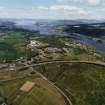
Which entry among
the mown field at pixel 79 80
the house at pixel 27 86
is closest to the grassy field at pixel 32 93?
the house at pixel 27 86

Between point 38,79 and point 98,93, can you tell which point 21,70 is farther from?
point 98,93

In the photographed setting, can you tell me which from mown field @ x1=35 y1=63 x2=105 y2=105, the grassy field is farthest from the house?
mown field @ x1=35 y1=63 x2=105 y2=105

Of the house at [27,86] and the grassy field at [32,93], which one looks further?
the house at [27,86]

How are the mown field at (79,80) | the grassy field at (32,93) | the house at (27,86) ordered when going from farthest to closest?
the house at (27,86), the mown field at (79,80), the grassy field at (32,93)

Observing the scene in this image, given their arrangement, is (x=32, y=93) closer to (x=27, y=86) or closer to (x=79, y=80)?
(x=27, y=86)

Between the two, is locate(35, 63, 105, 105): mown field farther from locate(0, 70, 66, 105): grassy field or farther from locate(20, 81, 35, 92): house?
locate(20, 81, 35, 92): house

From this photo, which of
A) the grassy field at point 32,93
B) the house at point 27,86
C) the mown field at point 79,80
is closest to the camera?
the grassy field at point 32,93

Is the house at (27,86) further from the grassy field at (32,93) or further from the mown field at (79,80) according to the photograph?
the mown field at (79,80)
